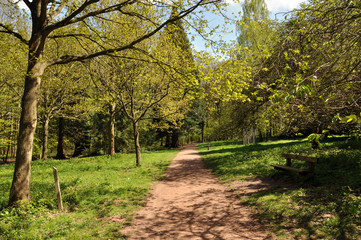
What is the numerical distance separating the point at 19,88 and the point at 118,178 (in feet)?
50.2

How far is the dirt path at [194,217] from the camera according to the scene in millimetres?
4688

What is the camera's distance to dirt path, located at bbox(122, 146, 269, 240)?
4.69 metres

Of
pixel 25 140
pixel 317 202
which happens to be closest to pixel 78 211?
pixel 25 140

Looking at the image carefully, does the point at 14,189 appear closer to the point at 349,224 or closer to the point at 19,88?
the point at 349,224

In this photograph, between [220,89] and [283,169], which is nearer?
[220,89]

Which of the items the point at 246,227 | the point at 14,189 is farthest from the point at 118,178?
the point at 246,227

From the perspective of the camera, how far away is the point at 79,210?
6.32 metres

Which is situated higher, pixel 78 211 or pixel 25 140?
pixel 25 140

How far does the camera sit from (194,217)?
5.60 metres

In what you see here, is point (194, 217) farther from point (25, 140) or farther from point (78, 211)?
point (25, 140)

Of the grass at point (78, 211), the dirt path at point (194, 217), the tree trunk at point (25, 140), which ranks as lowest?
the dirt path at point (194, 217)

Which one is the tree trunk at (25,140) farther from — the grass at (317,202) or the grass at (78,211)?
the grass at (317,202)

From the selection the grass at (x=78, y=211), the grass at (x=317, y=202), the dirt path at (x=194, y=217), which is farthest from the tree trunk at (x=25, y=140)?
the grass at (x=317, y=202)

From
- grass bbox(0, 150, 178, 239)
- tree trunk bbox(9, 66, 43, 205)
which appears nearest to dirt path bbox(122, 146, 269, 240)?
grass bbox(0, 150, 178, 239)
